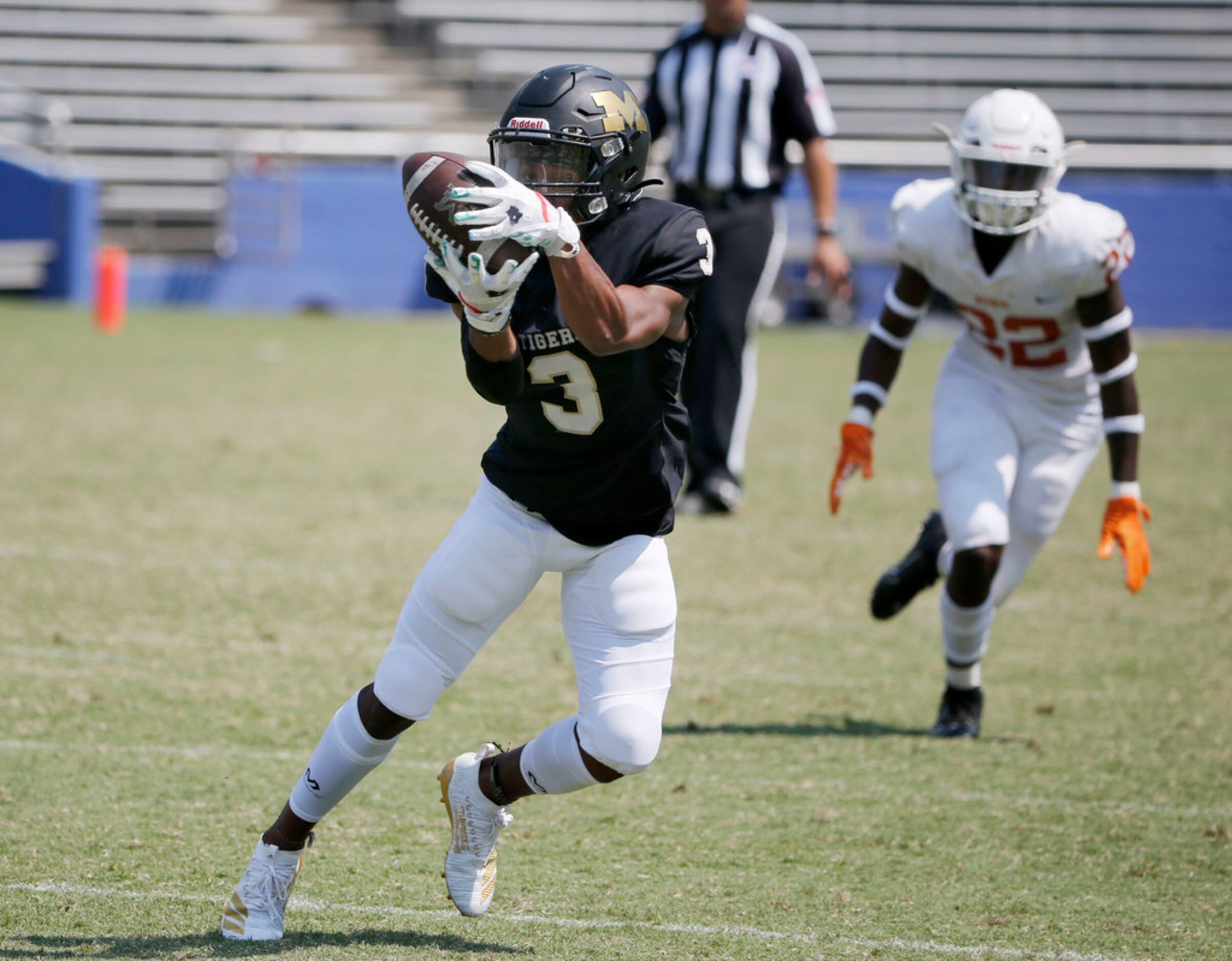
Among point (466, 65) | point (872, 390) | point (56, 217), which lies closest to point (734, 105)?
point (872, 390)

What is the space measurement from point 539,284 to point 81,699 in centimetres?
212

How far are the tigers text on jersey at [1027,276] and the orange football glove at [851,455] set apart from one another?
47 centimetres

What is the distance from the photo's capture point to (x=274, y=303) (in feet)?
57.5

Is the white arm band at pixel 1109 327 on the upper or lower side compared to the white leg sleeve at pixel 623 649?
upper

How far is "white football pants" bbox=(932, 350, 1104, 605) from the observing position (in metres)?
4.25

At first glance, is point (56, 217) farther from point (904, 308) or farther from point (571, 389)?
point (571, 389)

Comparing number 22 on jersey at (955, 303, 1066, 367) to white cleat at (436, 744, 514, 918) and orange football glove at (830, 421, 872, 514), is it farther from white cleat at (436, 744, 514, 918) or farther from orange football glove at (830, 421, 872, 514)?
white cleat at (436, 744, 514, 918)

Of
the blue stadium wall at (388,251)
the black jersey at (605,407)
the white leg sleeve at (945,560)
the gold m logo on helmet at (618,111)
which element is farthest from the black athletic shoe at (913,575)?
the blue stadium wall at (388,251)

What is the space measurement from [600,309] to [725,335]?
4.61 meters

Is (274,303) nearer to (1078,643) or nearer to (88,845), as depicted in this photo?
(1078,643)

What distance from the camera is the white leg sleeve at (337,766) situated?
2.86 metres

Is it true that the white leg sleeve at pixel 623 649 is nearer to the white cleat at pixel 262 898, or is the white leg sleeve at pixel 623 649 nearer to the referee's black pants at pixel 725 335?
the white cleat at pixel 262 898

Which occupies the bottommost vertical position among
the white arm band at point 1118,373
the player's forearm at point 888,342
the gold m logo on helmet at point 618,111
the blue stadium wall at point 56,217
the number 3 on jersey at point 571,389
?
the blue stadium wall at point 56,217

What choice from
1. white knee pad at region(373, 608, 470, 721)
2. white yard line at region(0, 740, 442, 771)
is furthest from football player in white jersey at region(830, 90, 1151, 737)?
white knee pad at region(373, 608, 470, 721)
